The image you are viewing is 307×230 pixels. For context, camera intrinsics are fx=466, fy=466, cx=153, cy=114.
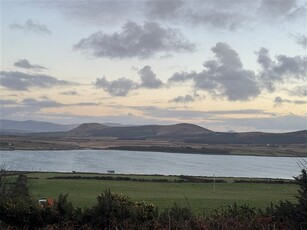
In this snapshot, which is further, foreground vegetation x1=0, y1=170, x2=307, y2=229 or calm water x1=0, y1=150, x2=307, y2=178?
calm water x1=0, y1=150, x2=307, y2=178

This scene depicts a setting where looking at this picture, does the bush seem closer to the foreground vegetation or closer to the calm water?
the foreground vegetation

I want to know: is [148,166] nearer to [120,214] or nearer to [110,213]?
[120,214]

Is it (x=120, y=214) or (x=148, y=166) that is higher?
(x=120, y=214)

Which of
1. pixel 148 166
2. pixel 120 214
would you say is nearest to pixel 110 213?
pixel 120 214

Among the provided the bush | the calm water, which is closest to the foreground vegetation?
the bush

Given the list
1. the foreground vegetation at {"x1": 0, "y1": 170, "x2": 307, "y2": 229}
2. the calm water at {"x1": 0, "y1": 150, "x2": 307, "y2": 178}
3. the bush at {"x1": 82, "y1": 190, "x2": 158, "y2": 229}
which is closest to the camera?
the foreground vegetation at {"x1": 0, "y1": 170, "x2": 307, "y2": 229}

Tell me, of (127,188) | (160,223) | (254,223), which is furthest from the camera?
(127,188)

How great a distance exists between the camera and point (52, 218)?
32.7 feet

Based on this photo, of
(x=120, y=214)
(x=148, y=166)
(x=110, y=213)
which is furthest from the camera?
(x=148, y=166)

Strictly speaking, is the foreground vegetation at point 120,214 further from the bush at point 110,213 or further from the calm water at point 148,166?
the calm water at point 148,166

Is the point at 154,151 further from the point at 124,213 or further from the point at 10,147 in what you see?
Answer: the point at 124,213

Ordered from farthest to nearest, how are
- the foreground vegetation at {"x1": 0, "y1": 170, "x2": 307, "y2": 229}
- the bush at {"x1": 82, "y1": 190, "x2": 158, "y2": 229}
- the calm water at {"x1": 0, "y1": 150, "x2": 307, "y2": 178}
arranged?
the calm water at {"x1": 0, "y1": 150, "x2": 307, "y2": 178}, the bush at {"x1": 82, "y1": 190, "x2": 158, "y2": 229}, the foreground vegetation at {"x1": 0, "y1": 170, "x2": 307, "y2": 229}

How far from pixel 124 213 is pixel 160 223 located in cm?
195

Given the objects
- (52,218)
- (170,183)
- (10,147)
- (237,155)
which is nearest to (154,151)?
(237,155)
